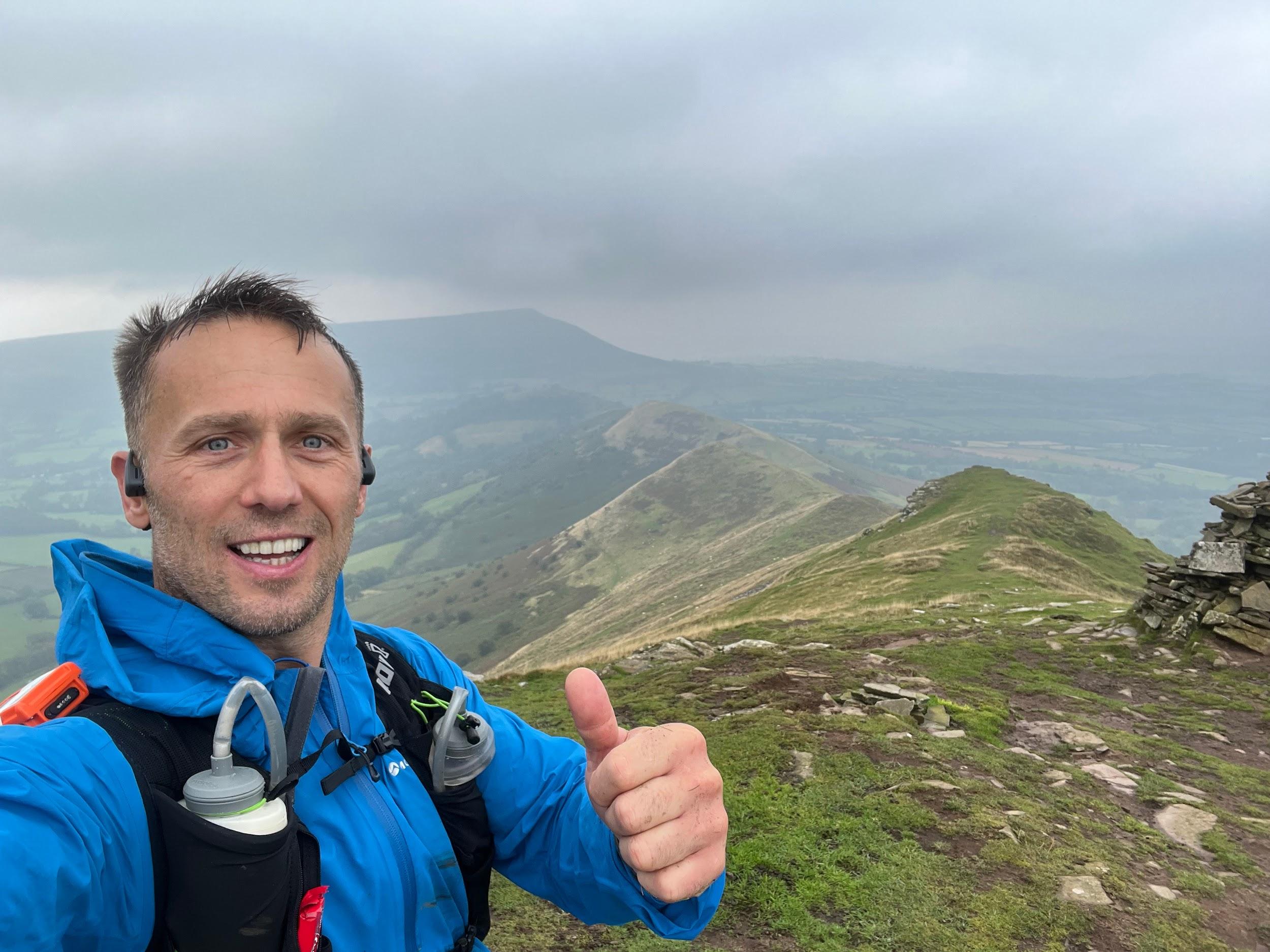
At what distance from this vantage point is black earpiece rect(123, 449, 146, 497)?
3.10 metres

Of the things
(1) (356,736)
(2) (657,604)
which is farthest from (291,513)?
(2) (657,604)

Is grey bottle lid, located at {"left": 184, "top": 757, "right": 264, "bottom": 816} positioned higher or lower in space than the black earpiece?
lower

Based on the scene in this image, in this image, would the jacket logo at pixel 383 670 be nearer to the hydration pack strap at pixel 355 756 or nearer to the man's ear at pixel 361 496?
the hydration pack strap at pixel 355 756

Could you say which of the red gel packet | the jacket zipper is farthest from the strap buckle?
the red gel packet

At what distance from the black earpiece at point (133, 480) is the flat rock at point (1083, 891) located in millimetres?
9220

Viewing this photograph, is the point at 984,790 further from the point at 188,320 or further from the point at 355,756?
the point at 188,320

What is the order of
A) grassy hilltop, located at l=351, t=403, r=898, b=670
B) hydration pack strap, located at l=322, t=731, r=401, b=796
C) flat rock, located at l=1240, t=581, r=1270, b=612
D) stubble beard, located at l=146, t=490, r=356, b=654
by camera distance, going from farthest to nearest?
grassy hilltop, located at l=351, t=403, r=898, b=670 < flat rock, located at l=1240, t=581, r=1270, b=612 < stubble beard, located at l=146, t=490, r=356, b=654 < hydration pack strap, located at l=322, t=731, r=401, b=796

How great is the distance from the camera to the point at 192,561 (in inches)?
113

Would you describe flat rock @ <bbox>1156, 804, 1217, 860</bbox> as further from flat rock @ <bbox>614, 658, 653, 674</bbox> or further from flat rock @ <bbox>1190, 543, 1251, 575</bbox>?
flat rock @ <bbox>1190, 543, 1251, 575</bbox>

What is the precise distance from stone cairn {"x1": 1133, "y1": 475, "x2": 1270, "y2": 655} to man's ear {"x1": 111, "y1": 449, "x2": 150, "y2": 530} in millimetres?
23380

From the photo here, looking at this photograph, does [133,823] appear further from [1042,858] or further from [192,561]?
[1042,858]

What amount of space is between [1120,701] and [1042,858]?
9319 millimetres

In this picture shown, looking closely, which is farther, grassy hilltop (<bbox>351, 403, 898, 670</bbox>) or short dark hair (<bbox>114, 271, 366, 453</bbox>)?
grassy hilltop (<bbox>351, 403, 898, 670</bbox>)

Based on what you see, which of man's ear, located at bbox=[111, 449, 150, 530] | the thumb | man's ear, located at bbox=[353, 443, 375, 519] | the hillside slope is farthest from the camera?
the hillside slope
